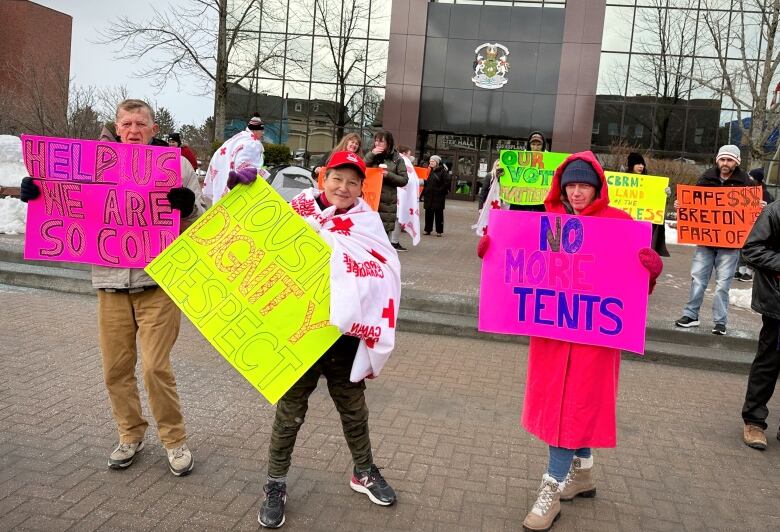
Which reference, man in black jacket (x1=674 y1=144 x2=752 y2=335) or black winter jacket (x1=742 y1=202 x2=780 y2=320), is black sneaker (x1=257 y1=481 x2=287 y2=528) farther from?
man in black jacket (x1=674 y1=144 x2=752 y2=335)

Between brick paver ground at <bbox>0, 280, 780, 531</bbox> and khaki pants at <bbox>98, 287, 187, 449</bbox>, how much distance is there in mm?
363

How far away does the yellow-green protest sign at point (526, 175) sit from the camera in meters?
10.0

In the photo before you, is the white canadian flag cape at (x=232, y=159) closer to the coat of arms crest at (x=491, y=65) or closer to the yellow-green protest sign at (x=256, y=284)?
the yellow-green protest sign at (x=256, y=284)

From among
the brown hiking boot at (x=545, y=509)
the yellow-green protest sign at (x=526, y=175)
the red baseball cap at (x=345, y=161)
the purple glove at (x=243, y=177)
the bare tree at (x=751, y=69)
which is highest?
the bare tree at (x=751, y=69)

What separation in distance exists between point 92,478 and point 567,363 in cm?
271

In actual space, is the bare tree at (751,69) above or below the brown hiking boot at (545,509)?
above

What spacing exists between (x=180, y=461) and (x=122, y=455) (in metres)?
0.36

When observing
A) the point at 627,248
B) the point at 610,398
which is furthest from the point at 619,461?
the point at 627,248

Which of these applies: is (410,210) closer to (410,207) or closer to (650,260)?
(410,207)

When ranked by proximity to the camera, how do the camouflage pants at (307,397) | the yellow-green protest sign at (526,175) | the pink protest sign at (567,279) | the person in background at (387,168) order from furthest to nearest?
the yellow-green protest sign at (526,175), the person in background at (387,168), the pink protest sign at (567,279), the camouflage pants at (307,397)

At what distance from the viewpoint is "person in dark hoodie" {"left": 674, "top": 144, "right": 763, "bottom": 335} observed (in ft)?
24.3

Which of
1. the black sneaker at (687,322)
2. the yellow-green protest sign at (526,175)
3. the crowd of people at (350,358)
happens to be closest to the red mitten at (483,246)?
the crowd of people at (350,358)

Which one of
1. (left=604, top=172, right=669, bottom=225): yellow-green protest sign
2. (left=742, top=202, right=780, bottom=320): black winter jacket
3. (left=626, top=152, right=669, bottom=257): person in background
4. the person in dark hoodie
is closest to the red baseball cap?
(left=742, top=202, right=780, bottom=320): black winter jacket

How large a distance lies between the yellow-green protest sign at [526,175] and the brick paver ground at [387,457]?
4040 mm
